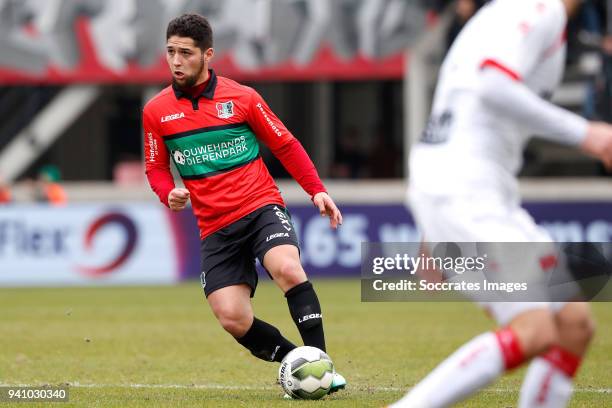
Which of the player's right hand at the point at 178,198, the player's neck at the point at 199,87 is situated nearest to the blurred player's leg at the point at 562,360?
the player's right hand at the point at 178,198

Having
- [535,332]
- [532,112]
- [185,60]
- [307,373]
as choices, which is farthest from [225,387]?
[532,112]

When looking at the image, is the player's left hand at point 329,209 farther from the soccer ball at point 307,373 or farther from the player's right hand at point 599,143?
the player's right hand at point 599,143

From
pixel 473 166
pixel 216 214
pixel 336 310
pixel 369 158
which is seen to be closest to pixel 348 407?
pixel 216 214

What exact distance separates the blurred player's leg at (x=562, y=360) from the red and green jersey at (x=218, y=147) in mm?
2534

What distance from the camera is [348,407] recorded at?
6902 millimetres

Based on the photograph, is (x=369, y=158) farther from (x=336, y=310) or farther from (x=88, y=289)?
(x=336, y=310)

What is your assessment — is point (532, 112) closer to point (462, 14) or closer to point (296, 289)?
point (296, 289)

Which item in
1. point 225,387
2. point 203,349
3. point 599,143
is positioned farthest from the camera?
point 203,349

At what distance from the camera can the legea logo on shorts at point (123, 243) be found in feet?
61.0

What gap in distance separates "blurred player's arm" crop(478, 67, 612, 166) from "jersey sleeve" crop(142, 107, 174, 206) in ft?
9.73

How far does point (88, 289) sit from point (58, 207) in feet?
4.76

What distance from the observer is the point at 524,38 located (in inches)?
199

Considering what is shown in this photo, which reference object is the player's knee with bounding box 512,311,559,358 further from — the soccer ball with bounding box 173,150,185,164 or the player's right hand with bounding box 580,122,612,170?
the soccer ball with bounding box 173,150,185,164

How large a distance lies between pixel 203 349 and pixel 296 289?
134 inches
